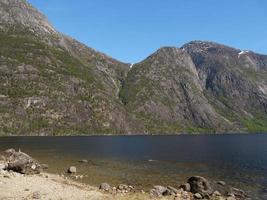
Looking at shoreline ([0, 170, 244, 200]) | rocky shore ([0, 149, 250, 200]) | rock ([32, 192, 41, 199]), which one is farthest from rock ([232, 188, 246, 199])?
rock ([32, 192, 41, 199])

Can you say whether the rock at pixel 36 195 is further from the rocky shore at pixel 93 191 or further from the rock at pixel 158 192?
the rock at pixel 158 192

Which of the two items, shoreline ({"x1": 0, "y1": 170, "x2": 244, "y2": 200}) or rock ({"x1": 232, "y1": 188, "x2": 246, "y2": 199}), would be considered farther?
rock ({"x1": 232, "y1": 188, "x2": 246, "y2": 199})

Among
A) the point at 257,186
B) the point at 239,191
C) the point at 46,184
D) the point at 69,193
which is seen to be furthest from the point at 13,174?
the point at 257,186

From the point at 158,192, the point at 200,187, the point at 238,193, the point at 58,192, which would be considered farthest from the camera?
the point at 238,193

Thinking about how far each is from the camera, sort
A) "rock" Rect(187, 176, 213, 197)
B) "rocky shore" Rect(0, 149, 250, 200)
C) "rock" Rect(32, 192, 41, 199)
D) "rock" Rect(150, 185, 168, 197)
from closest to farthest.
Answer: "rock" Rect(32, 192, 41, 199), "rocky shore" Rect(0, 149, 250, 200), "rock" Rect(150, 185, 168, 197), "rock" Rect(187, 176, 213, 197)

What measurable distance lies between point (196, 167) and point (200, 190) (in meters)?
39.2

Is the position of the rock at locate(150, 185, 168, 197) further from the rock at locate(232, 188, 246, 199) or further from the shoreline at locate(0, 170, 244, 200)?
the rock at locate(232, 188, 246, 199)

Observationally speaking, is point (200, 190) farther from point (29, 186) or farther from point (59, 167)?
point (59, 167)

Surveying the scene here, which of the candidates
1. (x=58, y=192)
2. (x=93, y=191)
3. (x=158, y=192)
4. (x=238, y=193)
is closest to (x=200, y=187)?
(x=238, y=193)

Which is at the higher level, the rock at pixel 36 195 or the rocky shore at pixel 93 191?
the rock at pixel 36 195

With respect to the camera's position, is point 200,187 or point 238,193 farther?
point 238,193

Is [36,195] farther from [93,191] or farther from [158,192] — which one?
[158,192]

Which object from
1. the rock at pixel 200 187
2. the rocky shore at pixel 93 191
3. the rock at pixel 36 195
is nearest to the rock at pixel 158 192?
the rocky shore at pixel 93 191

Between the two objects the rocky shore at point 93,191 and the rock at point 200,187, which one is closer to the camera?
the rocky shore at point 93,191
